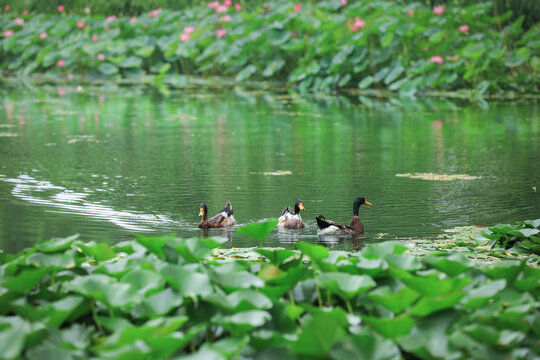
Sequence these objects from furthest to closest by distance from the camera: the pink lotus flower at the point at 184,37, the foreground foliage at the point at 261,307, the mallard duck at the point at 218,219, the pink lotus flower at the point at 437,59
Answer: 1. the pink lotus flower at the point at 184,37
2. the pink lotus flower at the point at 437,59
3. the mallard duck at the point at 218,219
4. the foreground foliage at the point at 261,307

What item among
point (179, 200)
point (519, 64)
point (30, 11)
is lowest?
point (179, 200)

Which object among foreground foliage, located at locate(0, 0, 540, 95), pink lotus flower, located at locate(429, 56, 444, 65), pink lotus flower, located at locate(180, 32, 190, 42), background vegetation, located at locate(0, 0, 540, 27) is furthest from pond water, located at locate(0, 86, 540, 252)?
background vegetation, located at locate(0, 0, 540, 27)

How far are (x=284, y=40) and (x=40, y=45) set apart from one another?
844 centimetres

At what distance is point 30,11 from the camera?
1078 inches

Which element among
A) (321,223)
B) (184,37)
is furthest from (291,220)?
(184,37)

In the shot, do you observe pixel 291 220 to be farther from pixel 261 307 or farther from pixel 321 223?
pixel 261 307

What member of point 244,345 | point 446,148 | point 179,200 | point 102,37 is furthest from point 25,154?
point 102,37

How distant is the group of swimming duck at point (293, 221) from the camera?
18.9 ft

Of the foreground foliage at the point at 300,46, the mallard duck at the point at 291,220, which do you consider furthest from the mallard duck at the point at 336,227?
the foreground foliage at the point at 300,46

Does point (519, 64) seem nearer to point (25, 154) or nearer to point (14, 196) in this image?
point (25, 154)

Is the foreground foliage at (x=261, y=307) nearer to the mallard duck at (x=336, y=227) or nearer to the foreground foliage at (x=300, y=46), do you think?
the mallard duck at (x=336, y=227)

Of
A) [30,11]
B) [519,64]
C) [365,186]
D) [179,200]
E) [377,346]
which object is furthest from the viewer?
[30,11]

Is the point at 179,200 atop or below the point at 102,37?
below

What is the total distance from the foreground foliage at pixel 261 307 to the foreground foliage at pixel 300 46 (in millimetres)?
12561
